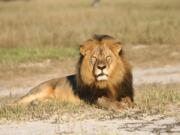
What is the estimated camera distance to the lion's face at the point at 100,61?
819 centimetres

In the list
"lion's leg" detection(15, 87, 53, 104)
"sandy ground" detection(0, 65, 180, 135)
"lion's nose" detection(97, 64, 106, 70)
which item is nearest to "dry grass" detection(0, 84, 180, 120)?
"sandy ground" detection(0, 65, 180, 135)

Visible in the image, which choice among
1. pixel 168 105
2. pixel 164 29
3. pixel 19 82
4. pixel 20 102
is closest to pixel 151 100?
pixel 168 105

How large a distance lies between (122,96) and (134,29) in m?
12.6

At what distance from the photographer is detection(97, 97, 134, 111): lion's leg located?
8.29 metres

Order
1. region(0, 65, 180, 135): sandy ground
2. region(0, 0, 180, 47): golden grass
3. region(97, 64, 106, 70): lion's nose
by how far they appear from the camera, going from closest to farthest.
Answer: region(0, 65, 180, 135): sandy ground → region(97, 64, 106, 70): lion's nose → region(0, 0, 180, 47): golden grass

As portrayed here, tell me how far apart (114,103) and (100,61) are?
0.57m

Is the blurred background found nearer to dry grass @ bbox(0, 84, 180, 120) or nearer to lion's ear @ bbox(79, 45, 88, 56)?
dry grass @ bbox(0, 84, 180, 120)

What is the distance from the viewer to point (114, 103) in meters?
8.35

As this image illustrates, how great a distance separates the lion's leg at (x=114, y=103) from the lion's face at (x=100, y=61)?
0.68 feet

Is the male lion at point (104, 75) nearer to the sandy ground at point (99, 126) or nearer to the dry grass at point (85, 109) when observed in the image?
the dry grass at point (85, 109)

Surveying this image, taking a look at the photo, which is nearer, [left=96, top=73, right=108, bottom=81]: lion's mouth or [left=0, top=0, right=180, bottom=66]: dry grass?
[left=96, top=73, right=108, bottom=81]: lion's mouth

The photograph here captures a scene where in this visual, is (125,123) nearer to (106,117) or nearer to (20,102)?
(106,117)

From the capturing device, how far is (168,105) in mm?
8500

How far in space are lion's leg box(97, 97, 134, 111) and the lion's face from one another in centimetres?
21
